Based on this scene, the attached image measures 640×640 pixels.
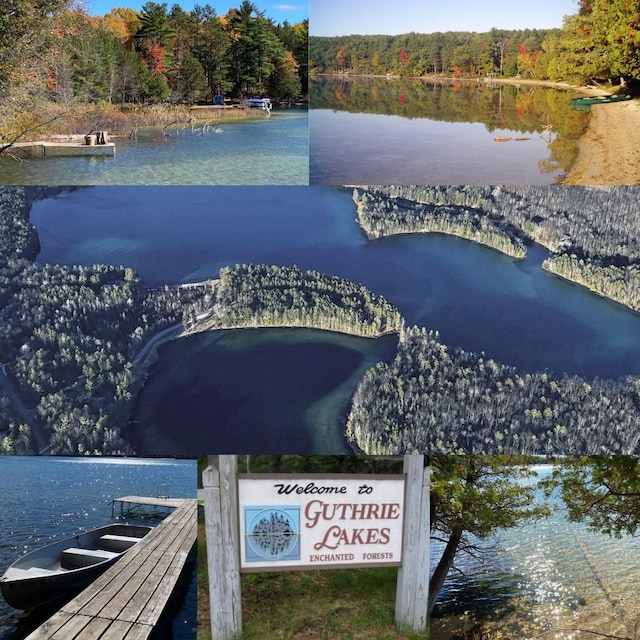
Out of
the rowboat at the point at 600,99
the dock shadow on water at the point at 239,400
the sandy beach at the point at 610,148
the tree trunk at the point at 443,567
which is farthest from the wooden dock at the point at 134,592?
the rowboat at the point at 600,99

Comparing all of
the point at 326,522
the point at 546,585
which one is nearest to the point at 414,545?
the point at 326,522

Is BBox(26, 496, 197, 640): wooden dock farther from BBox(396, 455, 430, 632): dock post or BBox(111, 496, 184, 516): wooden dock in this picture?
BBox(396, 455, 430, 632): dock post

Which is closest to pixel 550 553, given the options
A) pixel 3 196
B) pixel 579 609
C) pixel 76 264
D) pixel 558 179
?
pixel 579 609

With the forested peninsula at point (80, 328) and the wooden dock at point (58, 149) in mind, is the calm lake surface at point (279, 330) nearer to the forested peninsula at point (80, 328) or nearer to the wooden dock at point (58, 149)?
the forested peninsula at point (80, 328)

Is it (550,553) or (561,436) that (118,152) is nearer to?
(561,436)

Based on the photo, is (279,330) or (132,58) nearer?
(279,330)

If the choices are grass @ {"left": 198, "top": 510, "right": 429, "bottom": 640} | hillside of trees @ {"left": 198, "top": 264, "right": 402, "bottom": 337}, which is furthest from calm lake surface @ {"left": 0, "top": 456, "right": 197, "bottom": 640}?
hillside of trees @ {"left": 198, "top": 264, "right": 402, "bottom": 337}

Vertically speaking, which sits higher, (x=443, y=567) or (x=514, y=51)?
(x=514, y=51)

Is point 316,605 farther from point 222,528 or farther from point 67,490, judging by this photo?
point 67,490
